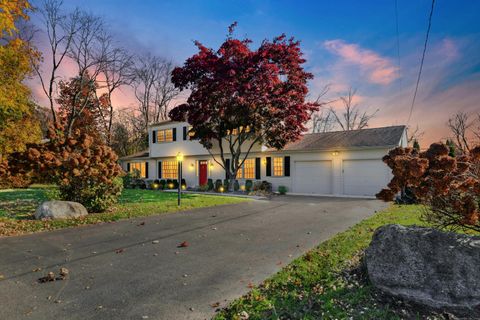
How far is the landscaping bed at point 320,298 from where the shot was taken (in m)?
2.89

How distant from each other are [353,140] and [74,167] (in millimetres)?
15110

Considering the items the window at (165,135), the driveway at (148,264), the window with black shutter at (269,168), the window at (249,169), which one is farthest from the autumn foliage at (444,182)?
the window at (165,135)

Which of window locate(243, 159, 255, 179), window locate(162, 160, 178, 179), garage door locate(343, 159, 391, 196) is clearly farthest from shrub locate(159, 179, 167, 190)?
garage door locate(343, 159, 391, 196)

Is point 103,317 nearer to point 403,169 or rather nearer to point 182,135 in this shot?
point 403,169

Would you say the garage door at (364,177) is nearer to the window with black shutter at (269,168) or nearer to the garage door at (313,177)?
the garage door at (313,177)

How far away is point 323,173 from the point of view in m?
17.0

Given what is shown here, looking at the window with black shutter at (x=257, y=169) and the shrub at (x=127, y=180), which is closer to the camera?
the window with black shutter at (x=257, y=169)

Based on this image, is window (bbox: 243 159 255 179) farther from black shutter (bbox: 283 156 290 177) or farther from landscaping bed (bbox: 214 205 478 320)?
landscaping bed (bbox: 214 205 478 320)

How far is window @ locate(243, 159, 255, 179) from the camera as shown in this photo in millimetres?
19641

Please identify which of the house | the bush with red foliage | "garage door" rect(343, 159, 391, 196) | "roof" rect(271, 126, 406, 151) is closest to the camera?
the bush with red foliage

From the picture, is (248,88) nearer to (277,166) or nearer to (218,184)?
(277,166)

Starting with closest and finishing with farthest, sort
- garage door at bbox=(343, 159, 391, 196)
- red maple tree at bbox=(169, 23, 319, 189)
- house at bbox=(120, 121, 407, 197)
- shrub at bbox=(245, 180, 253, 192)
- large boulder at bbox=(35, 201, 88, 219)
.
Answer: large boulder at bbox=(35, 201, 88, 219) → garage door at bbox=(343, 159, 391, 196) → red maple tree at bbox=(169, 23, 319, 189) → house at bbox=(120, 121, 407, 197) → shrub at bbox=(245, 180, 253, 192)

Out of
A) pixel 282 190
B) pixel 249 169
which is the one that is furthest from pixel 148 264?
pixel 249 169

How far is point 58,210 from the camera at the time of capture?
871 cm
